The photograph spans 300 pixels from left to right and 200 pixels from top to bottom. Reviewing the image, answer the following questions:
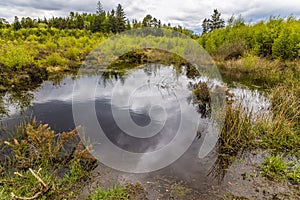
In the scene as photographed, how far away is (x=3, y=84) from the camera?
300 inches

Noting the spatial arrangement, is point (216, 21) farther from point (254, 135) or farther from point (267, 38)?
point (254, 135)

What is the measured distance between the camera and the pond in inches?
128

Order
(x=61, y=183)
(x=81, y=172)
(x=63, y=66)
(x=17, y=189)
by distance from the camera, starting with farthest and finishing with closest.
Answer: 1. (x=63, y=66)
2. (x=81, y=172)
3. (x=61, y=183)
4. (x=17, y=189)

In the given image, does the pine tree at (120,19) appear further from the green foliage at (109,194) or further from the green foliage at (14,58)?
the green foliage at (109,194)

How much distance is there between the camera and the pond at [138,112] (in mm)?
3254

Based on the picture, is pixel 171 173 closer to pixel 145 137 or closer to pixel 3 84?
pixel 145 137

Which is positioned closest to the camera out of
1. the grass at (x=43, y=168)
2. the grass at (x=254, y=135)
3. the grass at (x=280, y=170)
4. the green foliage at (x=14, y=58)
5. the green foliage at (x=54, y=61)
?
the grass at (x=43, y=168)

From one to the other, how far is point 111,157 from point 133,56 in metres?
14.7

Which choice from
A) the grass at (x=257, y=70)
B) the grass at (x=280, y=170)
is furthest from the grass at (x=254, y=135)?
the grass at (x=257, y=70)

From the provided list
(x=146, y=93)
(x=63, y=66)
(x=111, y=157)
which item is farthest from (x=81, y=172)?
(x=63, y=66)

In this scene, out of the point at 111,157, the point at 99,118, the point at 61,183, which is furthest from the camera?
the point at 99,118

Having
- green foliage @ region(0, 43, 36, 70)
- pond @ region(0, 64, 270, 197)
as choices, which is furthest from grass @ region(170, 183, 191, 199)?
green foliage @ region(0, 43, 36, 70)

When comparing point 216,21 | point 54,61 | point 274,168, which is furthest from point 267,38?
point 216,21

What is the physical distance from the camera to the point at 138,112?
543 cm
